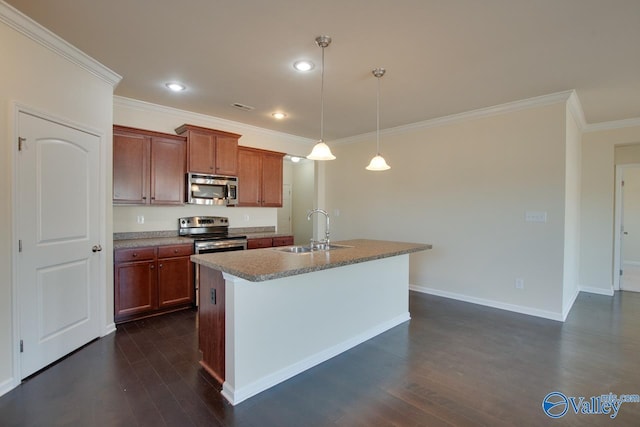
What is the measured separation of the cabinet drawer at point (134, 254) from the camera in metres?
3.42

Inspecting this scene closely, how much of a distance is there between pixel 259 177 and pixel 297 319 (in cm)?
318

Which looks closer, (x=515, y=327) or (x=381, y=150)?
(x=515, y=327)

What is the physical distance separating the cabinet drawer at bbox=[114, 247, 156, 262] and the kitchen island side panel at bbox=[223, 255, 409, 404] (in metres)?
1.98

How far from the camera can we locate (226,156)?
461 cm

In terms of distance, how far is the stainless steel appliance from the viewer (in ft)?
13.4

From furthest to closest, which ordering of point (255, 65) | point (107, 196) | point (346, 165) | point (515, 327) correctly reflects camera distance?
point (346, 165) < point (515, 327) < point (107, 196) < point (255, 65)

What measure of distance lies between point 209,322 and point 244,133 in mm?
3457

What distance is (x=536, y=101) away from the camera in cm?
372

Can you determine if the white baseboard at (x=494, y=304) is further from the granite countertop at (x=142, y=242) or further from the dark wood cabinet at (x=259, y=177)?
the granite countertop at (x=142, y=242)

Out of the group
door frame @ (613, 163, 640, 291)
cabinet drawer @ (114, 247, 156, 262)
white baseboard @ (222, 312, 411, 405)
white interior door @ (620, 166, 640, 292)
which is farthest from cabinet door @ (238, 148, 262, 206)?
white interior door @ (620, 166, 640, 292)

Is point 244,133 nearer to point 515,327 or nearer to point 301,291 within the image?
point 301,291

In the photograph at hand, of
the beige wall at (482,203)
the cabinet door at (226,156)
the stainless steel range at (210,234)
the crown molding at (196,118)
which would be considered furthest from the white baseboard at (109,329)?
the beige wall at (482,203)

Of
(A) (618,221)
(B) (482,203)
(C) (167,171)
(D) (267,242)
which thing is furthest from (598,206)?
(C) (167,171)

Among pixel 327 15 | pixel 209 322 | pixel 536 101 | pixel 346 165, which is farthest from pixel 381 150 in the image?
pixel 209 322
